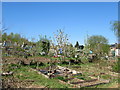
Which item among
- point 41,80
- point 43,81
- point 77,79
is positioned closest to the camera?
point 43,81

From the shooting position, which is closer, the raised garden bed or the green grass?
the green grass

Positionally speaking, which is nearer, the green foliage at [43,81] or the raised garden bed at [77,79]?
the green foliage at [43,81]

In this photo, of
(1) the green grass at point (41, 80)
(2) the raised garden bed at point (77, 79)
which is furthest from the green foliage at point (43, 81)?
(2) the raised garden bed at point (77, 79)

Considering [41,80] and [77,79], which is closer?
[41,80]

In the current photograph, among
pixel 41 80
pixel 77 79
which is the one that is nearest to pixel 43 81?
pixel 41 80

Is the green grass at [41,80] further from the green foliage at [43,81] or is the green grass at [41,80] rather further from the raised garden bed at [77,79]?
the raised garden bed at [77,79]

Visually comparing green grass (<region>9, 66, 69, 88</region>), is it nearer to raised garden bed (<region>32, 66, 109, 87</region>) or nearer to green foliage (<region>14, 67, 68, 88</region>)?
green foliage (<region>14, 67, 68, 88</region>)

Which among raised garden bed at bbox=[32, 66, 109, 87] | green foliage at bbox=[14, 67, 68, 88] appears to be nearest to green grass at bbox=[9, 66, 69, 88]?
green foliage at bbox=[14, 67, 68, 88]

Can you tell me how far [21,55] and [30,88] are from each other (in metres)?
9.81

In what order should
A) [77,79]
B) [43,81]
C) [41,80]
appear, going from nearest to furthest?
[43,81], [41,80], [77,79]

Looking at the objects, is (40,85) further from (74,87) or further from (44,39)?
(44,39)

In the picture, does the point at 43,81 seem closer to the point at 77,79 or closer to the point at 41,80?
the point at 41,80

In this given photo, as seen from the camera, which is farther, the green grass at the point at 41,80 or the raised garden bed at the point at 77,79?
the raised garden bed at the point at 77,79

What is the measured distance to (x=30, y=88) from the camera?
470 centimetres
